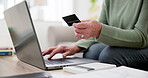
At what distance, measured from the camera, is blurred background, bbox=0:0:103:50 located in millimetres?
2461

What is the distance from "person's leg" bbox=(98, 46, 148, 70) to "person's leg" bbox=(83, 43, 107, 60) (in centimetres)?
14

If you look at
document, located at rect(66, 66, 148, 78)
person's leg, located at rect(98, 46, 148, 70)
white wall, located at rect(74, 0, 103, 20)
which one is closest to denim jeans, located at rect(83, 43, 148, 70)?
person's leg, located at rect(98, 46, 148, 70)

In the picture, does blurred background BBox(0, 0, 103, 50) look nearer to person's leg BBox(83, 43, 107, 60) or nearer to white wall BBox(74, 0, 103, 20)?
white wall BBox(74, 0, 103, 20)

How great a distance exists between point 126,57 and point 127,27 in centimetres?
23

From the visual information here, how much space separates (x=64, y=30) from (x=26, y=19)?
1.54 metres

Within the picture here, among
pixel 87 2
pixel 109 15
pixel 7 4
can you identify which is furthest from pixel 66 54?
pixel 87 2

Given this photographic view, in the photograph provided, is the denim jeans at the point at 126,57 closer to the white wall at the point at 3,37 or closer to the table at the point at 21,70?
the table at the point at 21,70

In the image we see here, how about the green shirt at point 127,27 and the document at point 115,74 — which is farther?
the green shirt at point 127,27

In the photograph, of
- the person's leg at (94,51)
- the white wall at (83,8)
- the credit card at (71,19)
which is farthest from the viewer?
the white wall at (83,8)

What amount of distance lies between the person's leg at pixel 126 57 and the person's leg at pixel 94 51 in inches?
5.4

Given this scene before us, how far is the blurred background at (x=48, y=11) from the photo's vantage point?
8.08 ft

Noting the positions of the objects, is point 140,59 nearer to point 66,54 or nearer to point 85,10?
point 66,54

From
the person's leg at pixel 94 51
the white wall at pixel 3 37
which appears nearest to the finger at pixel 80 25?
the person's leg at pixel 94 51

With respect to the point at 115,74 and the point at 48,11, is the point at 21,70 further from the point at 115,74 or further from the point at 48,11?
the point at 48,11
